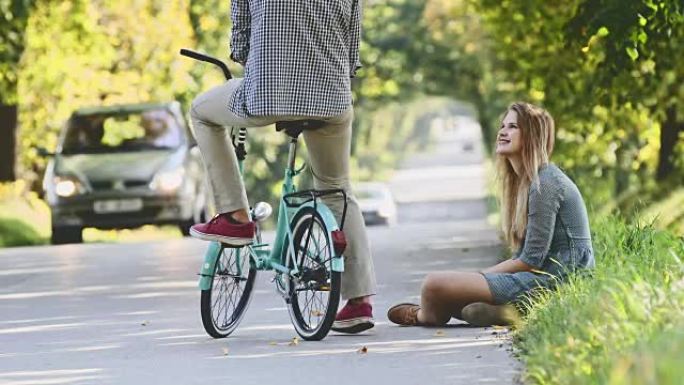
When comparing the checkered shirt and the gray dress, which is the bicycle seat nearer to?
the checkered shirt

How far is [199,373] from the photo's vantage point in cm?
785

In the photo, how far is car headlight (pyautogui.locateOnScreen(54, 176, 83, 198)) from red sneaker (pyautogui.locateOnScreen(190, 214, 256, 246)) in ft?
43.6

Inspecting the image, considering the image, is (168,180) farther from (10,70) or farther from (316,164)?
(316,164)

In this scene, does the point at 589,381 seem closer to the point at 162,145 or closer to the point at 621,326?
the point at 621,326

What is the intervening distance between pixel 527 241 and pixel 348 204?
958 mm

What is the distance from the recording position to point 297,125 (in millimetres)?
8766

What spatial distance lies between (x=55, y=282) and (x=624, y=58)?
16.3ft

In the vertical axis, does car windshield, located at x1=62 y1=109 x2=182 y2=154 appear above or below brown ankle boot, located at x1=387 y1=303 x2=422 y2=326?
above

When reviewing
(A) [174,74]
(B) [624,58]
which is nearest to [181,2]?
(A) [174,74]

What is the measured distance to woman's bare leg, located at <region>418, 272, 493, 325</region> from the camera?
9.35 m

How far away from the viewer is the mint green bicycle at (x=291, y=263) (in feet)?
28.8

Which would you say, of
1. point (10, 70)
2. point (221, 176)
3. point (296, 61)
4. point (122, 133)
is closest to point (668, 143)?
point (122, 133)

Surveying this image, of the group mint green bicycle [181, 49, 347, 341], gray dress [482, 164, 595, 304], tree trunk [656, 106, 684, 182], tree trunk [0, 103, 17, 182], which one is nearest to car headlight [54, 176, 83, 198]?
tree trunk [0, 103, 17, 182]

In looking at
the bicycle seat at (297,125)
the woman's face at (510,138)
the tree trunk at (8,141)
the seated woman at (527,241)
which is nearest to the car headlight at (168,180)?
the tree trunk at (8,141)
